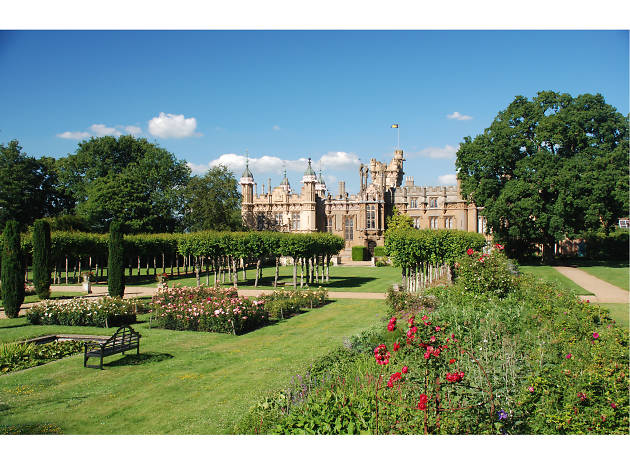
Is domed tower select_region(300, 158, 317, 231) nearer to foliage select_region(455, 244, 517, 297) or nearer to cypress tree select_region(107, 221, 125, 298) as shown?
cypress tree select_region(107, 221, 125, 298)

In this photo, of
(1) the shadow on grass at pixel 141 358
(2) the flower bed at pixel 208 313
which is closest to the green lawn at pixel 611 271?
(2) the flower bed at pixel 208 313

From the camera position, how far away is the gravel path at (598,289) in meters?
19.4

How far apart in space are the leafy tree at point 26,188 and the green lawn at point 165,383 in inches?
1237

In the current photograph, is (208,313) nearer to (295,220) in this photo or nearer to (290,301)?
(290,301)

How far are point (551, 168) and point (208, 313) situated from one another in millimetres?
30247

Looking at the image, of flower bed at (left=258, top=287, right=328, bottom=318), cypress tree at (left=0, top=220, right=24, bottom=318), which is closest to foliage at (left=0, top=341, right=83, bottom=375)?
cypress tree at (left=0, top=220, right=24, bottom=318)

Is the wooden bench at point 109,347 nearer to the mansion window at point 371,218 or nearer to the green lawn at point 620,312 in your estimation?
the green lawn at point 620,312

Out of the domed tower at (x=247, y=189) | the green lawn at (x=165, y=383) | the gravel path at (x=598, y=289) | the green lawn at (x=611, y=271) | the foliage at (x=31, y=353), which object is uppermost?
the domed tower at (x=247, y=189)

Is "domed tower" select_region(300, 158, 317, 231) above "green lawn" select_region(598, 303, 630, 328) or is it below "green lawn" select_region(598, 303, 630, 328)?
above

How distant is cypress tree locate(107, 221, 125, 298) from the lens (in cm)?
1969

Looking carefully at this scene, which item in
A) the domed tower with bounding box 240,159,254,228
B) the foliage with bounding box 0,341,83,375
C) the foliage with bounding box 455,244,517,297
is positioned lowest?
the foliage with bounding box 0,341,83,375

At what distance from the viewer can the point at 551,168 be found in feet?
110

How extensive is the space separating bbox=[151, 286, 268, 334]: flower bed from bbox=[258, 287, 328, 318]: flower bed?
49.6 inches

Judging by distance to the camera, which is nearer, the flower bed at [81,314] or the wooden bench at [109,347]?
the wooden bench at [109,347]
